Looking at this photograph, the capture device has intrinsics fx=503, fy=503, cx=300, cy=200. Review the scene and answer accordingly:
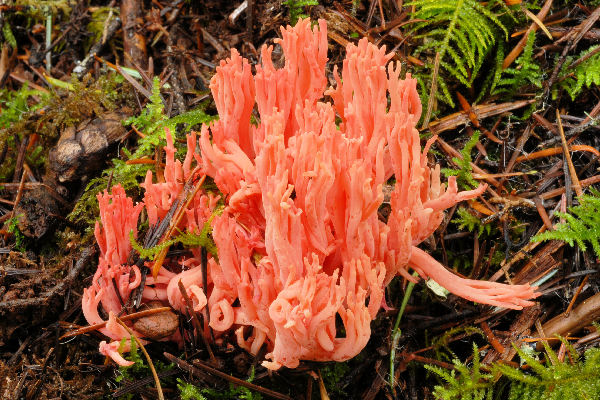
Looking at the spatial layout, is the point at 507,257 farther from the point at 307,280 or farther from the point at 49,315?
the point at 49,315

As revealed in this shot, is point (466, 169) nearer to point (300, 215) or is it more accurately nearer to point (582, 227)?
point (582, 227)

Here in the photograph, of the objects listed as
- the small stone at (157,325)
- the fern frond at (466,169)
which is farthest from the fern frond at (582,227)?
the small stone at (157,325)

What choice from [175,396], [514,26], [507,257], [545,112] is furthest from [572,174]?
[175,396]

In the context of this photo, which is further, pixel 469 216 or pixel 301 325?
pixel 469 216

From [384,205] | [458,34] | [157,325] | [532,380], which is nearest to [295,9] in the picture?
[458,34]

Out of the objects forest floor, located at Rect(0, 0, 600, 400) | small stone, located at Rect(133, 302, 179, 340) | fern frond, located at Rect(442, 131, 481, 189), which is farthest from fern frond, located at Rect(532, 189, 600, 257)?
small stone, located at Rect(133, 302, 179, 340)

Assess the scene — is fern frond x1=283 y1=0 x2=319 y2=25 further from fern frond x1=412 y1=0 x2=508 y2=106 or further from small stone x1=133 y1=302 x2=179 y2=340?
small stone x1=133 y1=302 x2=179 y2=340
